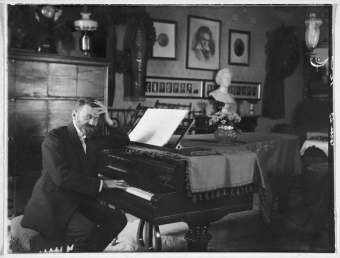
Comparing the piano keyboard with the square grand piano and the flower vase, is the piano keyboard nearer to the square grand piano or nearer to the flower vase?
the square grand piano

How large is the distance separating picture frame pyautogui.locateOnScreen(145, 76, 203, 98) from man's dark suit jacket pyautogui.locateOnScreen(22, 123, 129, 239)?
138cm

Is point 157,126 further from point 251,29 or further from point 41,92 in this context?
point 41,92

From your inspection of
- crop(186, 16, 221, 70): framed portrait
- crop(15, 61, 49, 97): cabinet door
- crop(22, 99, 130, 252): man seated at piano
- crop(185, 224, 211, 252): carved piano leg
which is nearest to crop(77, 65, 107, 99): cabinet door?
crop(15, 61, 49, 97): cabinet door

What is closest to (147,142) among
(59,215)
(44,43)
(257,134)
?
(59,215)

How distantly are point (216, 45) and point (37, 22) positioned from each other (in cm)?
164

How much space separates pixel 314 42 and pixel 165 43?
5.30 feet

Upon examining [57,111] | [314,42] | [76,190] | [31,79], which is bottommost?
[76,190]

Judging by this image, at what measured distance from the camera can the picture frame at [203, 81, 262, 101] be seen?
11.3 ft

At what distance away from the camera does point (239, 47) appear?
372cm

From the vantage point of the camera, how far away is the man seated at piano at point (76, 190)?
268 cm

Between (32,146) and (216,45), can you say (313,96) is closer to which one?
(216,45)

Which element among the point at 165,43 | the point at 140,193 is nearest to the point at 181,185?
the point at 140,193

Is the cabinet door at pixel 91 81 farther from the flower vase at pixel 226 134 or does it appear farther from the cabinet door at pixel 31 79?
the flower vase at pixel 226 134

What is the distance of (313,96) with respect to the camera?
3.31 m
